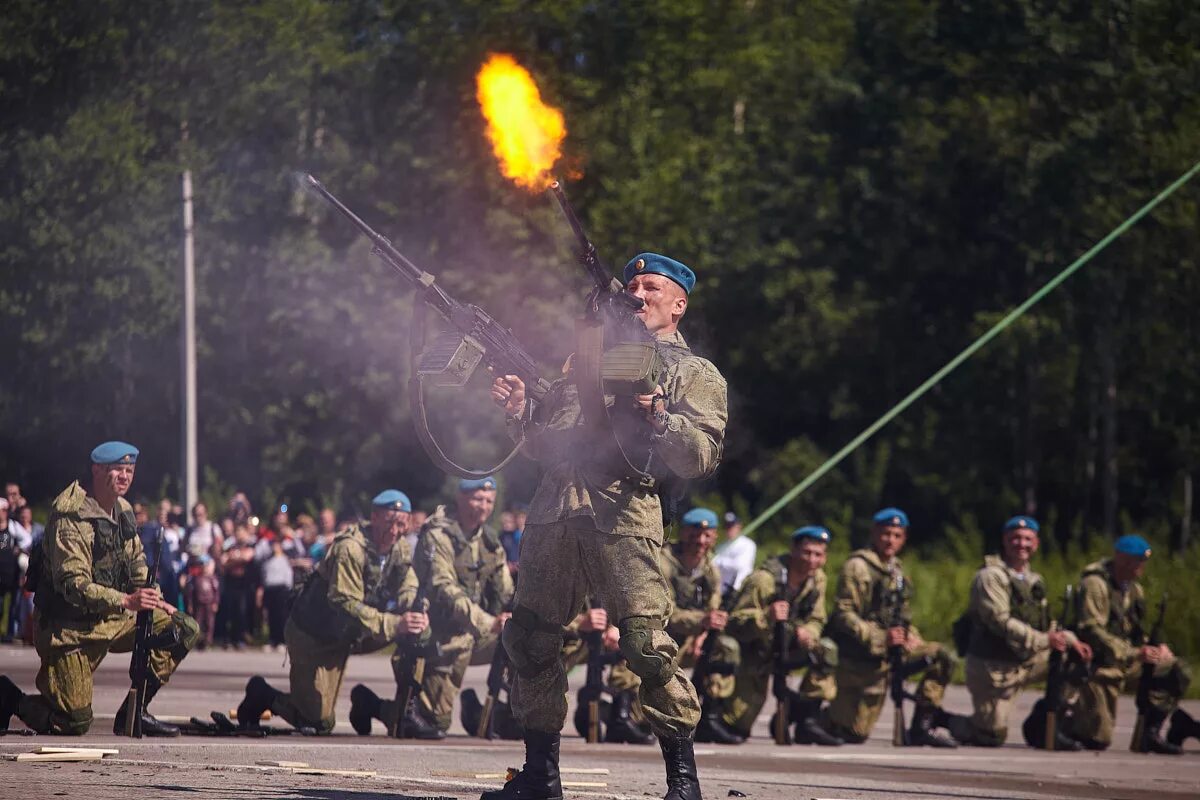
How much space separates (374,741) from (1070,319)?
31107 millimetres

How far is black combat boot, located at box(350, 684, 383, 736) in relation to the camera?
13992 mm

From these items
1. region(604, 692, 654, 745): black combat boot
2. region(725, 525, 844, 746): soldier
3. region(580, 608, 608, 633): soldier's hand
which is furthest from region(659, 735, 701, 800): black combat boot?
region(725, 525, 844, 746): soldier

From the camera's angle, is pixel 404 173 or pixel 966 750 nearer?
pixel 966 750

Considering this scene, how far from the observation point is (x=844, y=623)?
1577 cm

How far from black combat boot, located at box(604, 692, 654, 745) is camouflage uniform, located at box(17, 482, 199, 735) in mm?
3808

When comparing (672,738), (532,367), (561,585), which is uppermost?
(532,367)

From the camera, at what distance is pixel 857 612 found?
1590 centimetres

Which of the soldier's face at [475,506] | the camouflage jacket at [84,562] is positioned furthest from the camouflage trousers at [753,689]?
the camouflage jacket at [84,562]

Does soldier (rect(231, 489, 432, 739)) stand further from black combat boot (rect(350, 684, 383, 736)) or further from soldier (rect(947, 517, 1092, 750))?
soldier (rect(947, 517, 1092, 750))

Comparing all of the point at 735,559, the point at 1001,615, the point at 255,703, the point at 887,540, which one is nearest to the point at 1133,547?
the point at 1001,615

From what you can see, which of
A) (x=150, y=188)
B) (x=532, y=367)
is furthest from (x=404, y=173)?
(x=532, y=367)

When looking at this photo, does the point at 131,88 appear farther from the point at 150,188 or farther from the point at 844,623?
the point at 844,623

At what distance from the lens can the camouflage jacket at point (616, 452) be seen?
8.45 meters

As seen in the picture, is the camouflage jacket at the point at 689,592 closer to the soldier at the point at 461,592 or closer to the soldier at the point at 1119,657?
the soldier at the point at 461,592
